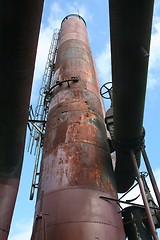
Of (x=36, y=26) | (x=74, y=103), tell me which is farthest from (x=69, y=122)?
(x=36, y=26)

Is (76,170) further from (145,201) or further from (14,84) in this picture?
(14,84)

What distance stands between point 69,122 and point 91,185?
2.02m

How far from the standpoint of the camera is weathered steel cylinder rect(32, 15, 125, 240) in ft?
17.5

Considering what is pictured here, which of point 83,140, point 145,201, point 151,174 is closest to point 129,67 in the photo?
point 83,140

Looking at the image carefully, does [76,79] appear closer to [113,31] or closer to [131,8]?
[113,31]

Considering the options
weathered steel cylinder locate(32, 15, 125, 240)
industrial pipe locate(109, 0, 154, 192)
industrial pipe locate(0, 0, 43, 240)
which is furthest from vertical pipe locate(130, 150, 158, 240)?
industrial pipe locate(0, 0, 43, 240)

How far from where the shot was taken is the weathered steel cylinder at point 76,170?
5.34 m

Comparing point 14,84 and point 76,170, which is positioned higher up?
point 14,84

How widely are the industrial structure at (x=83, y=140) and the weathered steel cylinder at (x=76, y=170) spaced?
0.06ft

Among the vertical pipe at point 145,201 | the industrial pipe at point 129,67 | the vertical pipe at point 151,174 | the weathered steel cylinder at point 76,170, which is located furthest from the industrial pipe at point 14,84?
the vertical pipe at point 151,174

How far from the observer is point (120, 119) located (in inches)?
260

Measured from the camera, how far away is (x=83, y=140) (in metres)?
6.88

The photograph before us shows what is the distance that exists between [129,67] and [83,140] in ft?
7.37

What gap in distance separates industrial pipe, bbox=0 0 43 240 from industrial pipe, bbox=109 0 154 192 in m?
1.65
